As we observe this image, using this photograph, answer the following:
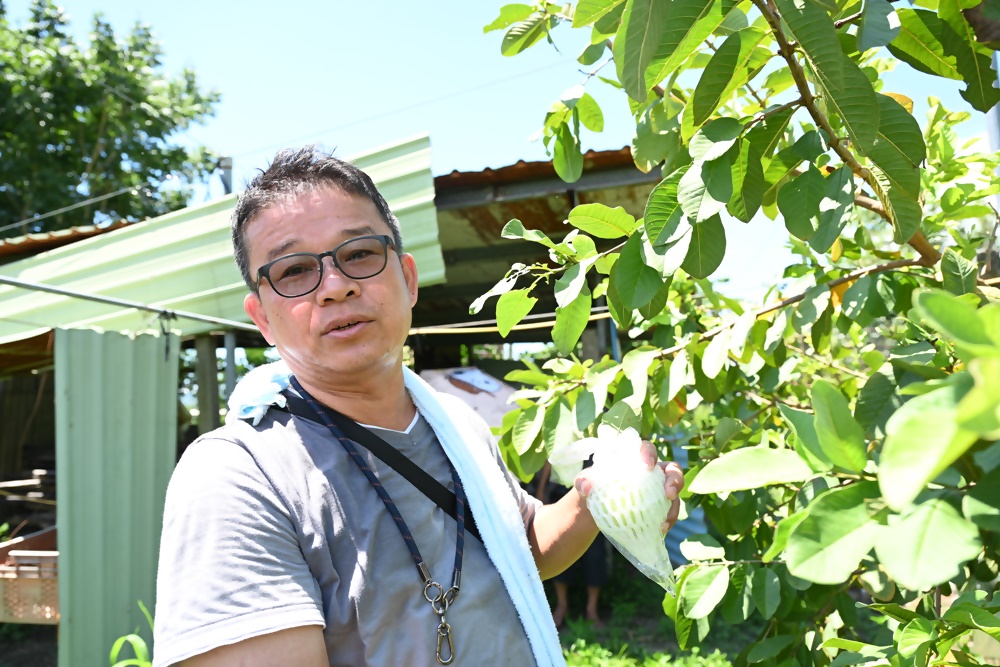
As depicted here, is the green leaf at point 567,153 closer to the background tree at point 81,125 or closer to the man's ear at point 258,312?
the man's ear at point 258,312

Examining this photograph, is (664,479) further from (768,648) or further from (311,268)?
(311,268)

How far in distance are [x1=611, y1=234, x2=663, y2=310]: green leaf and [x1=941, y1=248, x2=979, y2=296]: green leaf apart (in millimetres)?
451

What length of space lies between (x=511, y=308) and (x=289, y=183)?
0.45 metres

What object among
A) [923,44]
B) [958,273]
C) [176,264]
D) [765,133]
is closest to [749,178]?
[765,133]

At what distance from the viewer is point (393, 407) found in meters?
1.37

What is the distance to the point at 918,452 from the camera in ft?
1.28

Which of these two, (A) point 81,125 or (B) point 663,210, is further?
(A) point 81,125

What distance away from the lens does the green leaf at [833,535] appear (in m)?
0.52

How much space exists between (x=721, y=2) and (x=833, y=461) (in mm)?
500

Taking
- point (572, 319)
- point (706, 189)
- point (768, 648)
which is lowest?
point (768, 648)

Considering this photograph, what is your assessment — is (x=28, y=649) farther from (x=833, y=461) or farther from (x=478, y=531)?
(x=833, y=461)

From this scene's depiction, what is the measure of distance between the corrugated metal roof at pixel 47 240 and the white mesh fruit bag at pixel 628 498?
4.98 meters

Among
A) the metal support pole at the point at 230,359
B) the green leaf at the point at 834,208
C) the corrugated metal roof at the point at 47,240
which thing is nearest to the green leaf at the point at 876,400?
the green leaf at the point at 834,208

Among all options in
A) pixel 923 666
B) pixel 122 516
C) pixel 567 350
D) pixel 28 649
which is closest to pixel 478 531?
pixel 567 350
